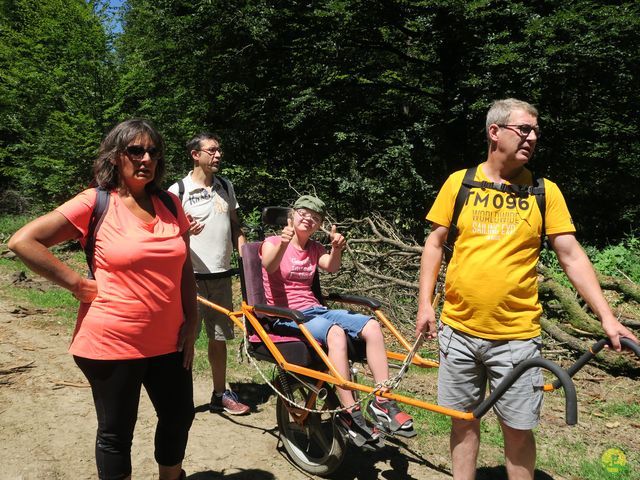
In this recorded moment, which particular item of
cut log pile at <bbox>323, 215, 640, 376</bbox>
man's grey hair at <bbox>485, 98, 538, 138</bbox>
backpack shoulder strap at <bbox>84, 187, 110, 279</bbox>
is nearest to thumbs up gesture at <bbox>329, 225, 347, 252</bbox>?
man's grey hair at <bbox>485, 98, 538, 138</bbox>

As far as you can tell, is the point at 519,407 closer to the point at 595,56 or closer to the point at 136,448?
the point at 136,448

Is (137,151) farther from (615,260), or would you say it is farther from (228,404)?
(615,260)

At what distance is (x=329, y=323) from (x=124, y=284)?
4.60 ft

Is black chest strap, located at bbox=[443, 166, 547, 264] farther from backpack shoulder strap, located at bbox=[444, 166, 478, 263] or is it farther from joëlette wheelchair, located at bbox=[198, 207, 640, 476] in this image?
joëlette wheelchair, located at bbox=[198, 207, 640, 476]

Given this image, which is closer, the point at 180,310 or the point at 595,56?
the point at 180,310

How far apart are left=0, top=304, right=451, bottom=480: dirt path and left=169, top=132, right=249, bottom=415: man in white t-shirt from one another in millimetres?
403

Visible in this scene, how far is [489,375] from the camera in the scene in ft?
9.36

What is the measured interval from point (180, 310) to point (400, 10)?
9882 mm

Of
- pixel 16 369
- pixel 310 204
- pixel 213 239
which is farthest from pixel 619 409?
pixel 16 369

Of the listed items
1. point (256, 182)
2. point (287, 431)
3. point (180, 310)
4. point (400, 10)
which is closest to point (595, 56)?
point (400, 10)

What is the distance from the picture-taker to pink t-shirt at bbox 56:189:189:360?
249 centimetres

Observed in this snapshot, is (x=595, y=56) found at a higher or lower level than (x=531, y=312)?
higher

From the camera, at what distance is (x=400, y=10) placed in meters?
11.1

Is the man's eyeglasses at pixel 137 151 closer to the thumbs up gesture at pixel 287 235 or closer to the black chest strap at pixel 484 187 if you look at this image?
the thumbs up gesture at pixel 287 235
